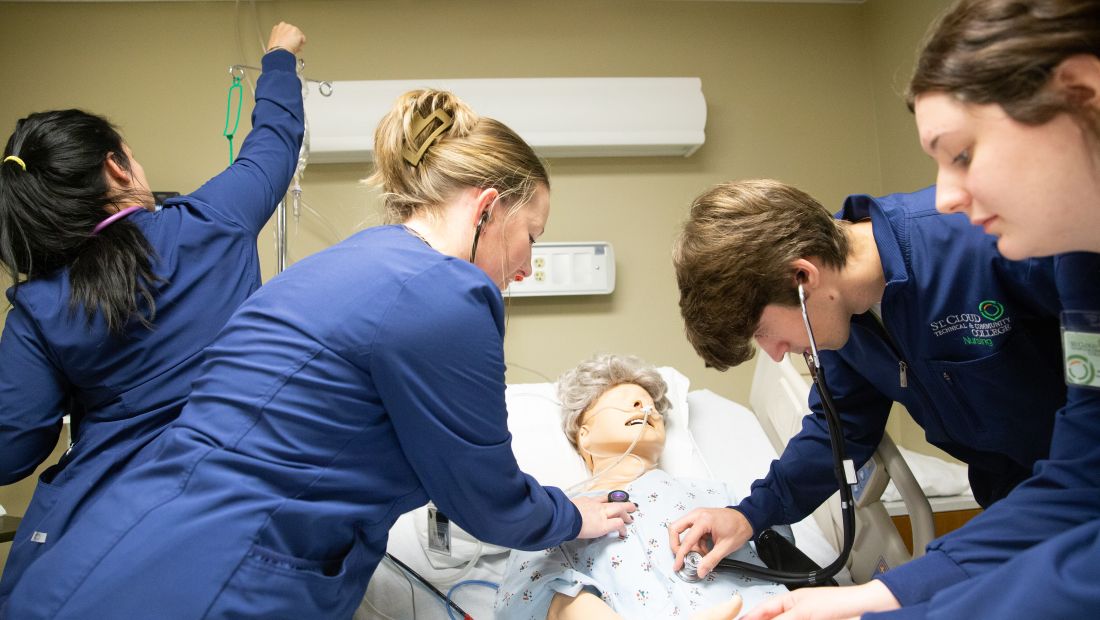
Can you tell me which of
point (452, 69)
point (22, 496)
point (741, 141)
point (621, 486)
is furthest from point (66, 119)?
point (741, 141)

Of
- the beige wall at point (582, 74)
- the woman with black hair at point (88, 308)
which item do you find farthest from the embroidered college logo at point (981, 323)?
the beige wall at point (582, 74)

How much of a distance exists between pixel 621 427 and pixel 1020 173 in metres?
1.37

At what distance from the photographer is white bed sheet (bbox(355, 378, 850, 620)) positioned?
1816mm

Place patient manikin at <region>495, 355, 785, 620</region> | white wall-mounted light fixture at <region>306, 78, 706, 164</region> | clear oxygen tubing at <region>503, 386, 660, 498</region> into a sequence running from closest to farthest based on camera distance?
patient manikin at <region>495, 355, 785, 620</region> → clear oxygen tubing at <region>503, 386, 660, 498</region> → white wall-mounted light fixture at <region>306, 78, 706, 164</region>

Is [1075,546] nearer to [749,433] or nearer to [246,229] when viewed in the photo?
[246,229]

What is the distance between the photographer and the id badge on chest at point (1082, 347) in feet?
3.02

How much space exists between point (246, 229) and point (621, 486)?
111 cm

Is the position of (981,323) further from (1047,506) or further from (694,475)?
(694,475)

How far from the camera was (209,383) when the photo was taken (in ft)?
3.69

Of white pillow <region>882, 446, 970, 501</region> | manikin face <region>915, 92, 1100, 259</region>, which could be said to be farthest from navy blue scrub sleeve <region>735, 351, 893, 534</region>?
manikin face <region>915, 92, 1100, 259</region>

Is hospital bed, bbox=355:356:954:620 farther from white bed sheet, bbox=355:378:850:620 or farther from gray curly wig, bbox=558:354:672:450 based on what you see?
gray curly wig, bbox=558:354:672:450

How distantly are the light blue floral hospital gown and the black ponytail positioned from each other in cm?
92

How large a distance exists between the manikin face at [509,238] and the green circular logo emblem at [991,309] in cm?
79

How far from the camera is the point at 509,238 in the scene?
4.47 ft
